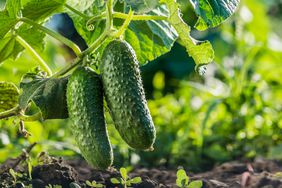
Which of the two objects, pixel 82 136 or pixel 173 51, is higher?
pixel 82 136

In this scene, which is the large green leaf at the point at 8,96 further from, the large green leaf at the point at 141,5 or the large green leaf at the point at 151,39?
the large green leaf at the point at 141,5

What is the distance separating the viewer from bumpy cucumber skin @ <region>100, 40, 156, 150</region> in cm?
267

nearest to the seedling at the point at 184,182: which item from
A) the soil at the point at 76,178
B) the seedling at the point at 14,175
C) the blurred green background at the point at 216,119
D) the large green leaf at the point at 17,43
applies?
the soil at the point at 76,178

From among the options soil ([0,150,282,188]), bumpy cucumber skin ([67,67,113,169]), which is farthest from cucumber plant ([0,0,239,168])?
soil ([0,150,282,188])

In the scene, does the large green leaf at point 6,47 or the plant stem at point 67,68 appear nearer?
the plant stem at point 67,68

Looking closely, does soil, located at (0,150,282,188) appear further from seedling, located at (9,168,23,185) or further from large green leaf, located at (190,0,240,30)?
large green leaf, located at (190,0,240,30)

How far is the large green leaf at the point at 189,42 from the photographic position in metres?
2.78

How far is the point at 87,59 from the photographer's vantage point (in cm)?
300

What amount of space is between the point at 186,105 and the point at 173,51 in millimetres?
2065

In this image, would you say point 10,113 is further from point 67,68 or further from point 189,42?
point 189,42

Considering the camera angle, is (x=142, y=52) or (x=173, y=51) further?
(x=173, y=51)

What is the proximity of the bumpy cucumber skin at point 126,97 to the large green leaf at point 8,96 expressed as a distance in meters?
0.66

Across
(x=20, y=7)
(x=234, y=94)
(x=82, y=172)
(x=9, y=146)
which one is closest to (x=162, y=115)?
(x=234, y=94)

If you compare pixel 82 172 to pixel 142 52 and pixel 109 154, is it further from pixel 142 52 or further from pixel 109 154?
pixel 109 154
